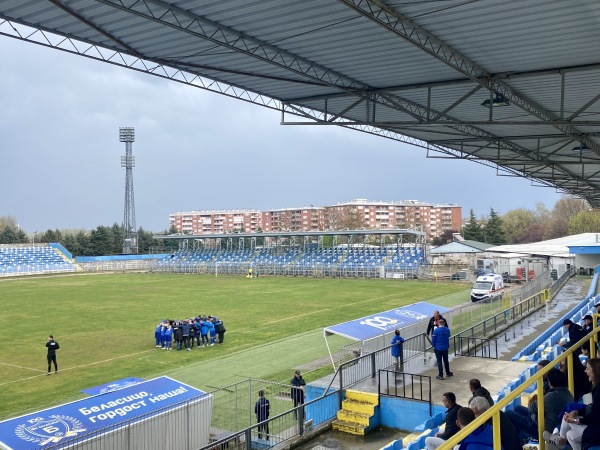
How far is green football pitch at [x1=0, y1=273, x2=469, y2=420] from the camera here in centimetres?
1568

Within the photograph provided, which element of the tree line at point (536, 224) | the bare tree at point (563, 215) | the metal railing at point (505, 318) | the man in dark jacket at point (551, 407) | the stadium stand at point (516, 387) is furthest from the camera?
the bare tree at point (563, 215)

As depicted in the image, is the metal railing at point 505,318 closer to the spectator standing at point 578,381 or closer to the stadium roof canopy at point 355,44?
the stadium roof canopy at point 355,44

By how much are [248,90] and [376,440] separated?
36.2ft

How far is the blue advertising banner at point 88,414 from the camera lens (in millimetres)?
7891

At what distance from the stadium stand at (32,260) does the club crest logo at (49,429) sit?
6294 centimetres

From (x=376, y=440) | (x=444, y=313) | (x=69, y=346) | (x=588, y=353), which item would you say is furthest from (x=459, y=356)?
(x=69, y=346)

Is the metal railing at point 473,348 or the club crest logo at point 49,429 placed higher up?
the club crest logo at point 49,429

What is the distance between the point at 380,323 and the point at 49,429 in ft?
29.8

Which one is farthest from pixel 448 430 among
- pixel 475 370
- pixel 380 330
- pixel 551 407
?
pixel 380 330

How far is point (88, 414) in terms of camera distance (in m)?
8.63

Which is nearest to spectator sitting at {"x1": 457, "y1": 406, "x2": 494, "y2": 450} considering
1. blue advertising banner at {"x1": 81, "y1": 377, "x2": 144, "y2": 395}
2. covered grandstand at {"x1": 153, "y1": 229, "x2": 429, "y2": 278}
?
blue advertising banner at {"x1": 81, "y1": 377, "x2": 144, "y2": 395}

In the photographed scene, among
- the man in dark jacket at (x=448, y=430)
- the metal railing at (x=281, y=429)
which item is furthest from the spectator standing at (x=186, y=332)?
the man in dark jacket at (x=448, y=430)

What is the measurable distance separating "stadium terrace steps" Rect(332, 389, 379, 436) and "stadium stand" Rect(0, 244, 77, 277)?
207 ft

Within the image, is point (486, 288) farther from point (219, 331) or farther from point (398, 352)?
point (398, 352)
